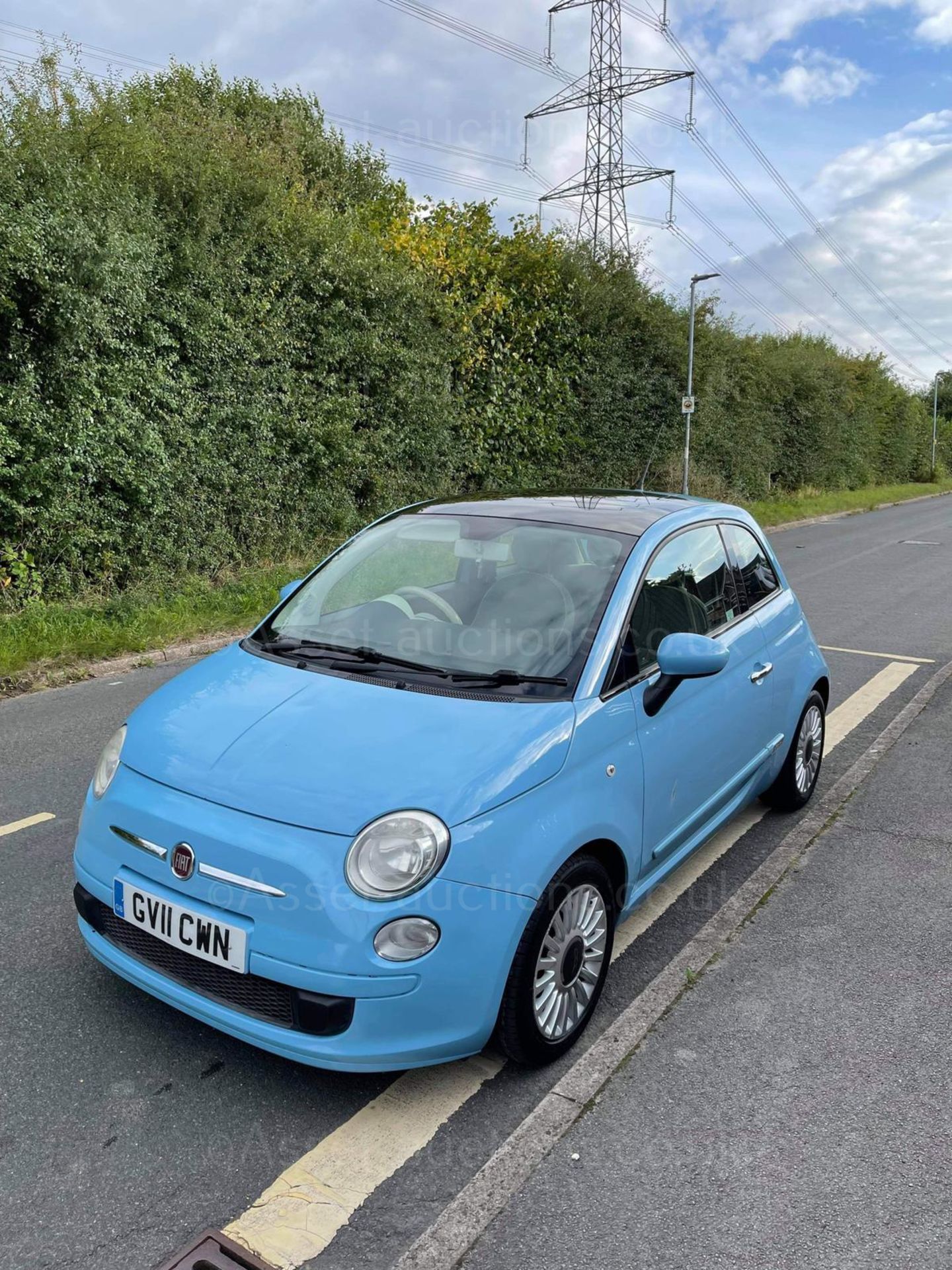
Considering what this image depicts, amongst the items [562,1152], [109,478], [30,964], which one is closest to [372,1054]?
[562,1152]

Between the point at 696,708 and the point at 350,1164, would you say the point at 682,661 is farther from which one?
the point at 350,1164

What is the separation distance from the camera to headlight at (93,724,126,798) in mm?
2891

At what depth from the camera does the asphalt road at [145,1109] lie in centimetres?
218

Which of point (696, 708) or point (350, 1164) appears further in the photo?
point (696, 708)

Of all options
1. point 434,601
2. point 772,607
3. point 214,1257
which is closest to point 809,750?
point 772,607

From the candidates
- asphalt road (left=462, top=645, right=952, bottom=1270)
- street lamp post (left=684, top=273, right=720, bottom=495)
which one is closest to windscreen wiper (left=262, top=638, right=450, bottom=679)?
asphalt road (left=462, top=645, right=952, bottom=1270)

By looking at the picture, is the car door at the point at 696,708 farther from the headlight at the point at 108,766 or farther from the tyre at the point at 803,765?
the headlight at the point at 108,766

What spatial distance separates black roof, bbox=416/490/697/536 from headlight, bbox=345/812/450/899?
163cm

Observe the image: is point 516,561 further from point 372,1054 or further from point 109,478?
point 109,478

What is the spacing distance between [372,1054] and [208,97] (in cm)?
2239

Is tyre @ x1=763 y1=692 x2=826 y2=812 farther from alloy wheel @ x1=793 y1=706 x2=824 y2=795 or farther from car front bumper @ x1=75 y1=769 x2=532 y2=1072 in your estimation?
car front bumper @ x1=75 y1=769 x2=532 y2=1072

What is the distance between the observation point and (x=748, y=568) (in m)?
4.38

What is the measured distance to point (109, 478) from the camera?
29.1ft

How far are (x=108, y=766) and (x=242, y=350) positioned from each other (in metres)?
8.20
